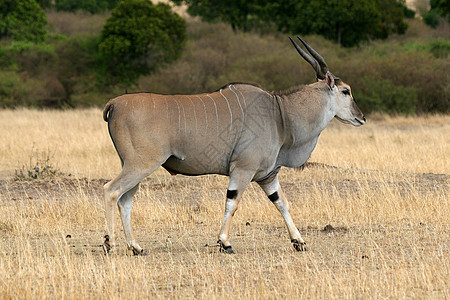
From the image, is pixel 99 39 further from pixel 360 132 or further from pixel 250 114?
pixel 250 114

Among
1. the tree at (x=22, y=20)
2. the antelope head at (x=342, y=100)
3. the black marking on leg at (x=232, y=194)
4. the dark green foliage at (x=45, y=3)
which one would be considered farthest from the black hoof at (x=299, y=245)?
the dark green foliage at (x=45, y=3)

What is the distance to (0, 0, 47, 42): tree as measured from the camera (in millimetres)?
36384

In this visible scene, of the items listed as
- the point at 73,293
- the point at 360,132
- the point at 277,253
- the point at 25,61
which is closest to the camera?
the point at 73,293

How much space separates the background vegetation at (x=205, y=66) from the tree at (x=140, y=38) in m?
0.05

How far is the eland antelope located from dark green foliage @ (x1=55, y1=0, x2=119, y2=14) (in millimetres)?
51907

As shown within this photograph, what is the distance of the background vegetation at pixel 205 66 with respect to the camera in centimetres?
2403

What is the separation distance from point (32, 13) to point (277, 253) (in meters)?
33.2

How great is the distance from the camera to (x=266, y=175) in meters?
6.31

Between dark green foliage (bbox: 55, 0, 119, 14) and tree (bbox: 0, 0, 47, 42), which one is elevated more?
tree (bbox: 0, 0, 47, 42)

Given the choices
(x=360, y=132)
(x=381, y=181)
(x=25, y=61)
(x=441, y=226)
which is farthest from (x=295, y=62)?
(x=441, y=226)

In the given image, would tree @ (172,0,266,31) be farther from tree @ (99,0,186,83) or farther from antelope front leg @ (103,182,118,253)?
antelope front leg @ (103,182,118,253)

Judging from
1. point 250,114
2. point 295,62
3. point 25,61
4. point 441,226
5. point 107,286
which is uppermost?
point 250,114

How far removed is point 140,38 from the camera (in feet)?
103

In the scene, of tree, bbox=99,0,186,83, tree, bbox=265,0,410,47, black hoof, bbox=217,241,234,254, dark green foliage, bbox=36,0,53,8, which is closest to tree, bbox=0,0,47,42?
tree, bbox=99,0,186,83
